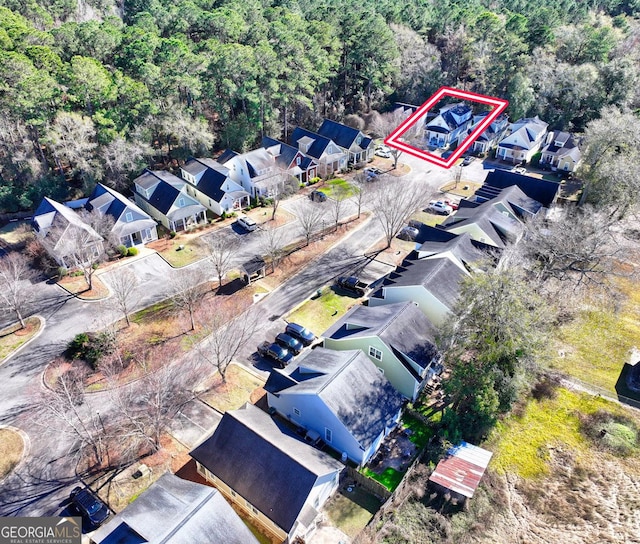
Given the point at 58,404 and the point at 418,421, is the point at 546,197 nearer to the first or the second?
the point at 418,421

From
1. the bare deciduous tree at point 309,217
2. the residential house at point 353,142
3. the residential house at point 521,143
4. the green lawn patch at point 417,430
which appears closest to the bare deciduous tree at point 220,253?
the bare deciduous tree at point 309,217

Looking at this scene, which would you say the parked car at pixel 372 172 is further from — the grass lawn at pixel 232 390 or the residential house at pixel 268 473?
the residential house at pixel 268 473

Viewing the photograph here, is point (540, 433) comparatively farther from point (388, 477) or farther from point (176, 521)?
point (176, 521)

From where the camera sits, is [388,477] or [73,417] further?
[73,417]

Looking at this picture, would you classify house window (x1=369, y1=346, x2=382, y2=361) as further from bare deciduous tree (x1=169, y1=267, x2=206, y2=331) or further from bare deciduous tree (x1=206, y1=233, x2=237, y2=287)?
bare deciduous tree (x1=206, y1=233, x2=237, y2=287)

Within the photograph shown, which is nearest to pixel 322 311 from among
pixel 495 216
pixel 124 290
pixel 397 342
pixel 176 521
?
pixel 397 342
